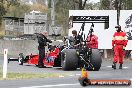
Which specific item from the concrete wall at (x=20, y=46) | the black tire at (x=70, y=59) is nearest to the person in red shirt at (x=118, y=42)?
the black tire at (x=70, y=59)

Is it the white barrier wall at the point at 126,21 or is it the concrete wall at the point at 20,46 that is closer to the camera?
the white barrier wall at the point at 126,21

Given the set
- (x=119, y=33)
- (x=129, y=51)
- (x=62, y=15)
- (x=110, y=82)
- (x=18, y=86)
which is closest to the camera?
(x=110, y=82)

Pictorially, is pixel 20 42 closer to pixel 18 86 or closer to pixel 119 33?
pixel 119 33

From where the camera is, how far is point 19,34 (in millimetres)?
38656

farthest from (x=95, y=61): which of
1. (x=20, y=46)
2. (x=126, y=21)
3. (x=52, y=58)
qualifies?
(x=20, y=46)

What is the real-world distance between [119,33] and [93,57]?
1.87m

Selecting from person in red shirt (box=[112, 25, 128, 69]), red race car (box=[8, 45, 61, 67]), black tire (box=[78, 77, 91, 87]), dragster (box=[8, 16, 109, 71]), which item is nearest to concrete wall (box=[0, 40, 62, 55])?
red race car (box=[8, 45, 61, 67])

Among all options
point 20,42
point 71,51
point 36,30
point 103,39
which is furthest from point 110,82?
point 36,30

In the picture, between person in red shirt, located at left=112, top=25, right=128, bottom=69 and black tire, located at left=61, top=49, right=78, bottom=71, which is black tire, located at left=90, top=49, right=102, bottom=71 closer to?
black tire, located at left=61, top=49, right=78, bottom=71

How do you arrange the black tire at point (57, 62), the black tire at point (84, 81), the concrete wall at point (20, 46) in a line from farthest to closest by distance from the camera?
1. the concrete wall at point (20, 46)
2. the black tire at point (57, 62)
3. the black tire at point (84, 81)

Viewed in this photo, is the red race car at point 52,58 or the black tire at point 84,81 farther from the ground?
the black tire at point 84,81

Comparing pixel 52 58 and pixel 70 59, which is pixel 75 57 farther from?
pixel 52 58

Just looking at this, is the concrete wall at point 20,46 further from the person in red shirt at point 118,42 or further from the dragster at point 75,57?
the person in red shirt at point 118,42

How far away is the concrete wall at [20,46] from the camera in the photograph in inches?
1271
